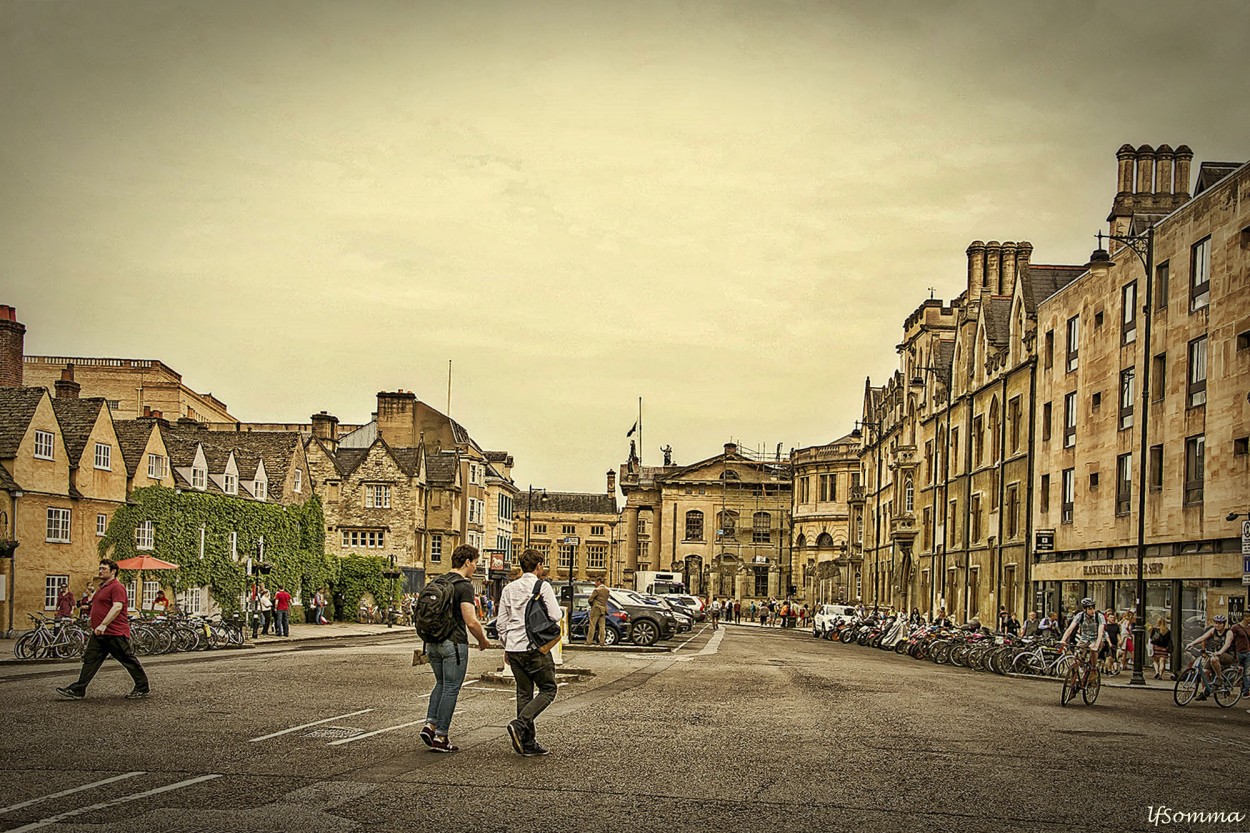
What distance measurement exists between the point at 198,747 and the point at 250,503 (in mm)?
42762

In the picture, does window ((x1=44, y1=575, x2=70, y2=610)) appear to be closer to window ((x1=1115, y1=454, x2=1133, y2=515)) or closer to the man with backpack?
window ((x1=1115, y1=454, x2=1133, y2=515))

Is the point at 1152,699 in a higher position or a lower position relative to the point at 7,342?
lower

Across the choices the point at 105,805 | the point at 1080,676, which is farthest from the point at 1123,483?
the point at 105,805

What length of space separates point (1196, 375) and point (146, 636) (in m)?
27.0

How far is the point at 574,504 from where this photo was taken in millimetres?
151000

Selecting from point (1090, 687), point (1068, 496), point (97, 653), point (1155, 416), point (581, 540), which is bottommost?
point (581, 540)

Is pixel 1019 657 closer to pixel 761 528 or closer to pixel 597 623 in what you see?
pixel 597 623

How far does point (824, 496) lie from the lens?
362 feet

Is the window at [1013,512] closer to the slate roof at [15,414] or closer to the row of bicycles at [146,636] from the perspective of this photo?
the row of bicycles at [146,636]

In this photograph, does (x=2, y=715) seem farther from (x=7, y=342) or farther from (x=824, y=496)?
(x=824, y=496)

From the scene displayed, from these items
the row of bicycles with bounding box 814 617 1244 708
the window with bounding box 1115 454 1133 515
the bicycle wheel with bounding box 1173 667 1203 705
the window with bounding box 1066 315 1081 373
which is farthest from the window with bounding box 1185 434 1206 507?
the bicycle wheel with bounding box 1173 667 1203 705

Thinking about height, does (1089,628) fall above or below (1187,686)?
above

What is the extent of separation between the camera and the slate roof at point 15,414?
131 feet

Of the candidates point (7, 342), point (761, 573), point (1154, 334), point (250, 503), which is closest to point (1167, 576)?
point (1154, 334)
